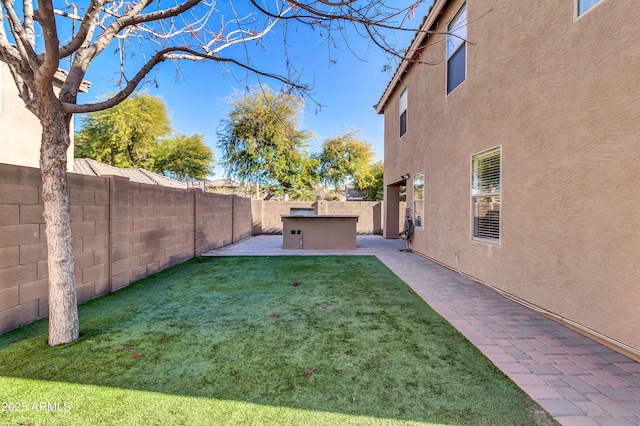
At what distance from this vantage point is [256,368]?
221cm

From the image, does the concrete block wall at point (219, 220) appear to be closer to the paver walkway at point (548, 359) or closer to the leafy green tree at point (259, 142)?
the leafy green tree at point (259, 142)

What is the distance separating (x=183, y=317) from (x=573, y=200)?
483 cm

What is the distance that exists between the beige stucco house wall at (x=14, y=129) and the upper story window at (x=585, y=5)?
1054cm

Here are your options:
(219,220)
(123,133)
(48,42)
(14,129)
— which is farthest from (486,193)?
(123,133)

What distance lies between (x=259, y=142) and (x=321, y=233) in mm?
9994

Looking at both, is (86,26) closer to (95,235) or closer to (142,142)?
(95,235)

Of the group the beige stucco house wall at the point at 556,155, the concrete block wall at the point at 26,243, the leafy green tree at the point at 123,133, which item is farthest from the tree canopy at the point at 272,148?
the concrete block wall at the point at 26,243

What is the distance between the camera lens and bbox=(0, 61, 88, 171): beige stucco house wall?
263 inches

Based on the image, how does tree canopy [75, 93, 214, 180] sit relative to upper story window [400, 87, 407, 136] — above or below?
above

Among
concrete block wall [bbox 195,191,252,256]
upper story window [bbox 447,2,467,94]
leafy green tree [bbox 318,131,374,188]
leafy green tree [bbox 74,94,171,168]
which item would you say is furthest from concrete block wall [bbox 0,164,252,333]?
leafy green tree [bbox 74,94,171,168]

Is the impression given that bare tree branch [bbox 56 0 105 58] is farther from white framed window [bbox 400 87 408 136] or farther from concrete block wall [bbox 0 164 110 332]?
white framed window [bbox 400 87 408 136]

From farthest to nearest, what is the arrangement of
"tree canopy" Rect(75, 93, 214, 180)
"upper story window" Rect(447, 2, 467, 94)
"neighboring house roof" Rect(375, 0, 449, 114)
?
"tree canopy" Rect(75, 93, 214, 180)
"neighboring house roof" Rect(375, 0, 449, 114)
"upper story window" Rect(447, 2, 467, 94)

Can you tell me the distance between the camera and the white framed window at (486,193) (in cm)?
422

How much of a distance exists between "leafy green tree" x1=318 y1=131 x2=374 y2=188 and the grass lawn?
1802cm
